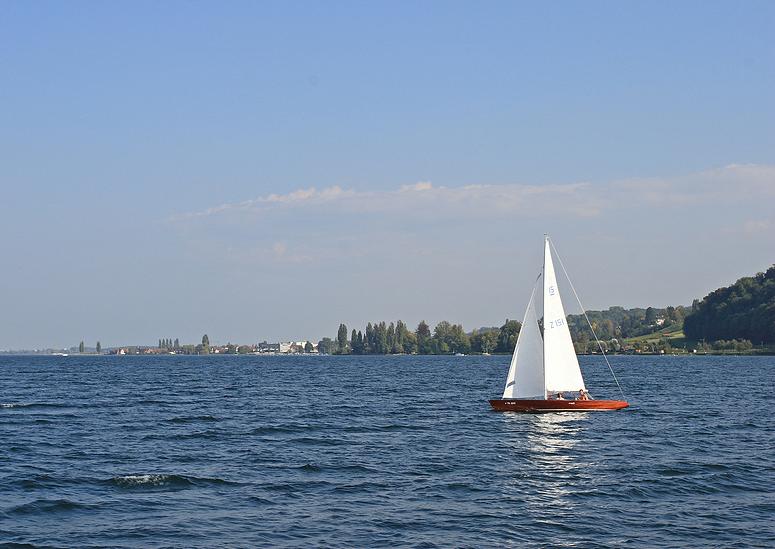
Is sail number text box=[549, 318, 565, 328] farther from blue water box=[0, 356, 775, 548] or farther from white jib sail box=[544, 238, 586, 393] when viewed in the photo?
blue water box=[0, 356, 775, 548]

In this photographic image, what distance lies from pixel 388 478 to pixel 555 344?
33.1 meters

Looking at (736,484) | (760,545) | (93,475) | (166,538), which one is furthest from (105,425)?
(760,545)

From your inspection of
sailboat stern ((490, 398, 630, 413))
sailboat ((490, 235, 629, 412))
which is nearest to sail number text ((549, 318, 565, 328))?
sailboat ((490, 235, 629, 412))

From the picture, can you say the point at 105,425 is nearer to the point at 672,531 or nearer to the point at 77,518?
the point at 77,518

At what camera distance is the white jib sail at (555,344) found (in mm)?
73375

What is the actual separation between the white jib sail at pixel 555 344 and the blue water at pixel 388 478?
319 centimetres

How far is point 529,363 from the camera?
73750 millimetres

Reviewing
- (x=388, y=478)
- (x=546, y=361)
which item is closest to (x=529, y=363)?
(x=546, y=361)

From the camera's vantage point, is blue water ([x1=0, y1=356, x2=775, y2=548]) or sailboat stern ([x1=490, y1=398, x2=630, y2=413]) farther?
sailboat stern ([x1=490, y1=398, x2=630, y2=413])

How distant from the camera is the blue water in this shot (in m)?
33.0

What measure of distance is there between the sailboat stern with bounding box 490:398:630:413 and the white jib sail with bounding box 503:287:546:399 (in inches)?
36.9

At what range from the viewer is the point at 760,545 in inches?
1214

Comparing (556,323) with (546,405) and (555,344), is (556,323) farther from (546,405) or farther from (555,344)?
(546,405)

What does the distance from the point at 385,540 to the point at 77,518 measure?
13.0 meters
